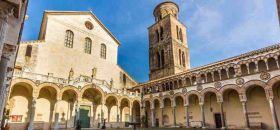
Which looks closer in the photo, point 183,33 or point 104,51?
point 104,51

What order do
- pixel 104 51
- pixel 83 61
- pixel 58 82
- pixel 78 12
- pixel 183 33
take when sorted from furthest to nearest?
pixel 183 33 → pixel 104 51 → pixel 78 12 → pixel 83 61 → pixel 58 82

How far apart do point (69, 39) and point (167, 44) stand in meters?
16.9

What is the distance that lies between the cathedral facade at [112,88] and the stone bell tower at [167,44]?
360 mm

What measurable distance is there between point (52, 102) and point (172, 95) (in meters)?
14.3

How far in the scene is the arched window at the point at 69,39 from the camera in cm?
2541

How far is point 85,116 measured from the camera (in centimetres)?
2359

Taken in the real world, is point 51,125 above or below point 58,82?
below

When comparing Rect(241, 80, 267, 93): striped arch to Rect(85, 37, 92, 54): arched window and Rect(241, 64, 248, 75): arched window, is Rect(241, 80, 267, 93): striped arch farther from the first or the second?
Rect(85, 37, 92, 54): arched window

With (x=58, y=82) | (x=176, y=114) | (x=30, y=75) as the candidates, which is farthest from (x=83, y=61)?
(x=176, y=114)

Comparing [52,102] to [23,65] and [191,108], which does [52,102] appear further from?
[191,108]

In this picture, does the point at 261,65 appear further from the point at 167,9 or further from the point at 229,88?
the point at 167,9

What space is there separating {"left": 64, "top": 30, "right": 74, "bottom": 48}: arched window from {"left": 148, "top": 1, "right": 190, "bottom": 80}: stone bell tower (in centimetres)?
1591

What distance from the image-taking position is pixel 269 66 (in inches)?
738

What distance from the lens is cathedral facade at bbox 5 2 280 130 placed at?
1852cm
